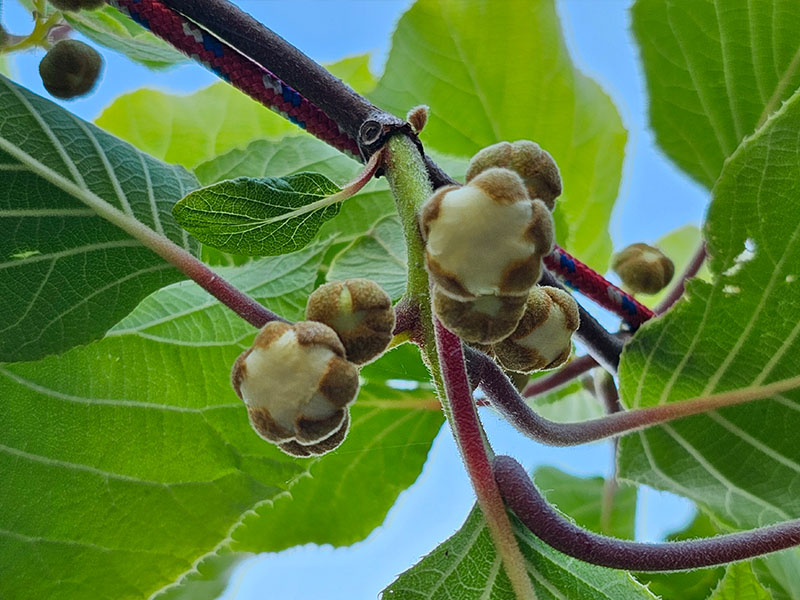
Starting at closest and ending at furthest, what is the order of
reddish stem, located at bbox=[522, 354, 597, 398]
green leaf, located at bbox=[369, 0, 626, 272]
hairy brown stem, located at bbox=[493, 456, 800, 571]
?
1. hairy brown stem, located at bbox=[493, 456, 800, 571]
2. reddish stem, located at bbox=[522, 354, 597, 398]
3. green leaf, located at bbox=[369, 0, 626, 272]

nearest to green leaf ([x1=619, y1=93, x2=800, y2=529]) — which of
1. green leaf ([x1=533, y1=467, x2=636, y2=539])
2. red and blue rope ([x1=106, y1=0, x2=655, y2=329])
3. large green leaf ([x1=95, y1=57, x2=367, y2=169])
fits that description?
red and blue rope ([x1=106, y1=0, x2=655, y2=329])

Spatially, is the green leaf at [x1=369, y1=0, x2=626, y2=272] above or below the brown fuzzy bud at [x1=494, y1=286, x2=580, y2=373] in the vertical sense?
above

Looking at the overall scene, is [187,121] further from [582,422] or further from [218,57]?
[582,422]

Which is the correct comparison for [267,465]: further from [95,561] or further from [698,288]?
[698,288]

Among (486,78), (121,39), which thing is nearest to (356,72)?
(486,78)

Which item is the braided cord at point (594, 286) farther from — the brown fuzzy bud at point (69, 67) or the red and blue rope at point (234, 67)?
the brown fuzzy bud at point (69, 67)

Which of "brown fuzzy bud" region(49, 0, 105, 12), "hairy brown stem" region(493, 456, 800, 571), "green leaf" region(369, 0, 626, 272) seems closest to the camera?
"hairy brown stem" region(493, 456, 800, 571)

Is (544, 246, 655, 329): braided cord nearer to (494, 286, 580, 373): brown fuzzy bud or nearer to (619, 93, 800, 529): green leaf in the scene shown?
(619, 93, 800, 529): green leaf

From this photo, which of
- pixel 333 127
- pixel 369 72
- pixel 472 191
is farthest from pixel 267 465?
pixel 369 72
